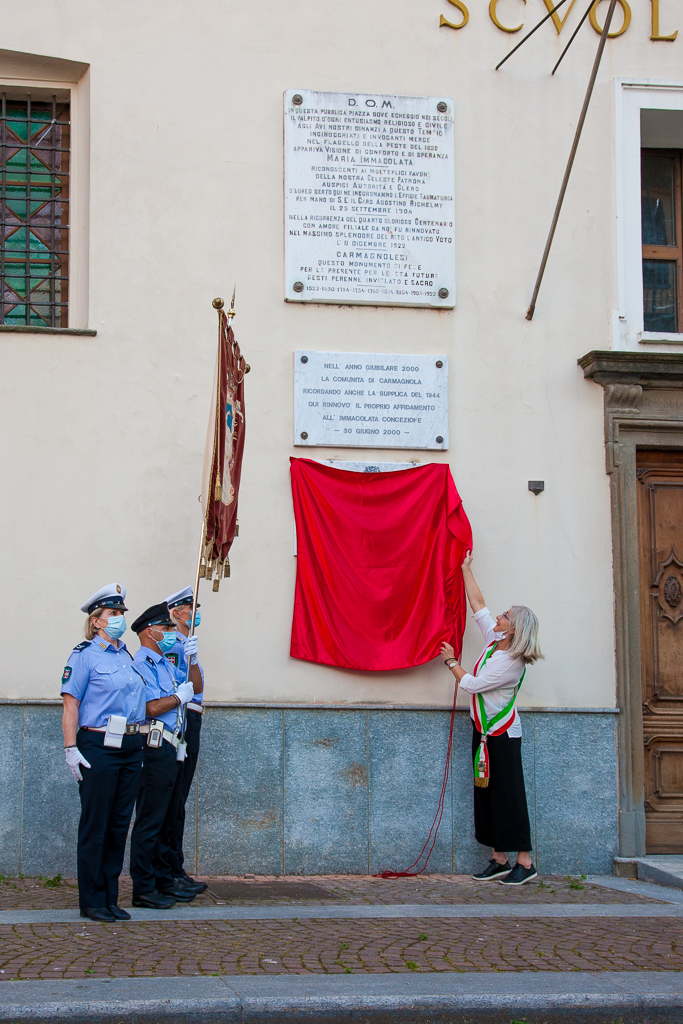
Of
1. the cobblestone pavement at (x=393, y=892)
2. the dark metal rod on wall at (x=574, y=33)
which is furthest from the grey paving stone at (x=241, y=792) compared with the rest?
the dark metal rod on wall at (x=574, y=33)

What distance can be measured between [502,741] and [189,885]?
235 cm

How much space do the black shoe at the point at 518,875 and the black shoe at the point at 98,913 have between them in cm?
288

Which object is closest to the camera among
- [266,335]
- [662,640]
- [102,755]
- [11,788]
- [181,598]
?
[102,755]

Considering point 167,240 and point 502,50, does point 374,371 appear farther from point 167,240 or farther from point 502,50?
point 502,50

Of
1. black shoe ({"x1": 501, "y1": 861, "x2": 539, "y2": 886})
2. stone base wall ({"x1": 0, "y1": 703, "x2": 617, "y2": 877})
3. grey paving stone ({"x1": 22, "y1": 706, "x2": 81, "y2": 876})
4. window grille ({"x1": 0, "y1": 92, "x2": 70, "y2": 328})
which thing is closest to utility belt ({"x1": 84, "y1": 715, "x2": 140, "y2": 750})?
grey paving stone ({"x1": 22, "y1": 706, "x2": 81, "y2": 876})

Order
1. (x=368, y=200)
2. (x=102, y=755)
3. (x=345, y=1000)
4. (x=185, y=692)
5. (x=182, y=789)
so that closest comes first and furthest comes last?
(x=345, y=1000) < (x=102, y=755) < (x=185, y=692) < (x=182, y=789) < (x=368, y=200)

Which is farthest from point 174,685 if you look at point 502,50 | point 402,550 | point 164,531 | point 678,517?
point 502,50

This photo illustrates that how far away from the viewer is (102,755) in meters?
6.26

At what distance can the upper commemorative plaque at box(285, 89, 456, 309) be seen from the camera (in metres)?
8.49

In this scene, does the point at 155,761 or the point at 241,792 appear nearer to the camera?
the point at 155,761

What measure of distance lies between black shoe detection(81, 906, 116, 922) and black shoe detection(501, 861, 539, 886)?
2.88 metres

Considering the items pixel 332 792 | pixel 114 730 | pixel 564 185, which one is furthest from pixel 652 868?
pixel 564 185

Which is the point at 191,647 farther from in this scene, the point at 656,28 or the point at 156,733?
the point at 656,28

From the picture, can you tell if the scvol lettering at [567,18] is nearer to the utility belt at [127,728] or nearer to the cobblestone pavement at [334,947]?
the utility belt at [127,728]
